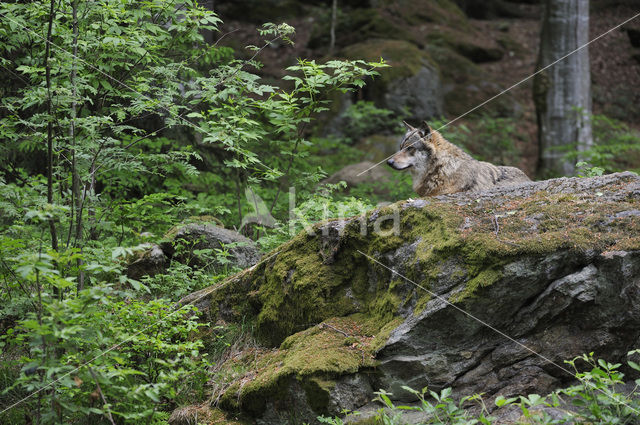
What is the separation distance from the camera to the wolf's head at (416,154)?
20.3ft

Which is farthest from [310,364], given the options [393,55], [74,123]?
[393,55]

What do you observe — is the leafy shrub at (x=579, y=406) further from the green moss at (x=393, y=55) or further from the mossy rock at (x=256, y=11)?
the mossy rock at (x=256, y=11)

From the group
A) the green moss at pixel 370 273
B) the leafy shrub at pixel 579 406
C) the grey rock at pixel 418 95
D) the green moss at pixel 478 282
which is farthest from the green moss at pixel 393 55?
the leafy shrub at pixel 579 406

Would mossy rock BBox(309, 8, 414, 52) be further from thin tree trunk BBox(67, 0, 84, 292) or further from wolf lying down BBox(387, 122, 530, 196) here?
thin tree trunk BBox(67, 0, 84, 292)

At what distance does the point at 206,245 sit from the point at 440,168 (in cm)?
303

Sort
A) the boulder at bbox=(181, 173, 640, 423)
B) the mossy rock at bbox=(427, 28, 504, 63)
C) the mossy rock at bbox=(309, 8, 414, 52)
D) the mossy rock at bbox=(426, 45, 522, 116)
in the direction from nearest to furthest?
the boulder at bbox=(181, 173, 640, 423) → the mossy rock at bbox=(426, 45, 522, 116) → the mossy rock at bbox=(309, 8, 414, 52) → the mossy rock at bbox=(427, 28, 504, 63)

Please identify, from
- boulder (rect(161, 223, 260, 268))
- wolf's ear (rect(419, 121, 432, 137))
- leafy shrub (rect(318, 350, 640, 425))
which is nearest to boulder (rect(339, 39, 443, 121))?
wolf's ear (rect(419, 121, 432, 137))

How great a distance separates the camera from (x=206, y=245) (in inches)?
266

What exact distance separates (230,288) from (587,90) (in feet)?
40.3

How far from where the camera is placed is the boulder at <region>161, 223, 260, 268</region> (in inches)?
262

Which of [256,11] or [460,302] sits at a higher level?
[256,11]

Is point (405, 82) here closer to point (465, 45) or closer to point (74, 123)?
point (465, 45)

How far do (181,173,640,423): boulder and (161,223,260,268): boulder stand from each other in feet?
5.65

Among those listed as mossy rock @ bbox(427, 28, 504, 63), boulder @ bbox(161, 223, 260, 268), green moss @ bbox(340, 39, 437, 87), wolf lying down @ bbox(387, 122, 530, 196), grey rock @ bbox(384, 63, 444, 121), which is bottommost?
boulder @ bbox(161, 223, 260, 268)
